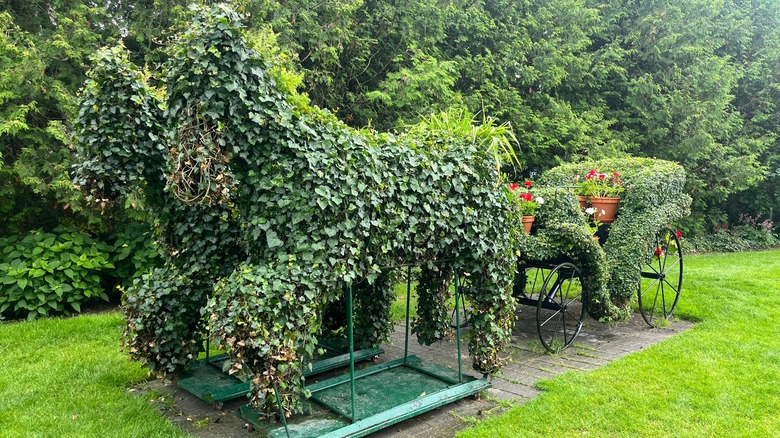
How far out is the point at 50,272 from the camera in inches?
246

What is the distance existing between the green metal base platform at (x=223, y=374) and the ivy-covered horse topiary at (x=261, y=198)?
0.91 ft

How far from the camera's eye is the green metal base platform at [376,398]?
3.17 meters

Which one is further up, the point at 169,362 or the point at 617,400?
the point at 169,362

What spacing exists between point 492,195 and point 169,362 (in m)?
2.83

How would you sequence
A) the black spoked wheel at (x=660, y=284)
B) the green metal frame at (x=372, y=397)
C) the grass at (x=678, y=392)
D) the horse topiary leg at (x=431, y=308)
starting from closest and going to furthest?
the green metal frame at (x=372, y=397)
the grass at (x=678, y=392)
the horse topiary leg at (x=431, y=308)
the black spoked wheel at (x=660, y=284)

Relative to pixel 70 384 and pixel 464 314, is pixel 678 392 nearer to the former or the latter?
pixel 464 314

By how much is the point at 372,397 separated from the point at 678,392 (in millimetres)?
2547

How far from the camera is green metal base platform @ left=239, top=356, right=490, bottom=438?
3.17 metres

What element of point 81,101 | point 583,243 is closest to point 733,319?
point 583,243

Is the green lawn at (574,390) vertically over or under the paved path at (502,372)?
over

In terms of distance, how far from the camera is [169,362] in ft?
12.5

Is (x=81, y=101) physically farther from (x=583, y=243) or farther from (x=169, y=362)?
(x=583, y=243)

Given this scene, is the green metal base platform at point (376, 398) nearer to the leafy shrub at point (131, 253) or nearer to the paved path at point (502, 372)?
the paved path at point (502, 372)

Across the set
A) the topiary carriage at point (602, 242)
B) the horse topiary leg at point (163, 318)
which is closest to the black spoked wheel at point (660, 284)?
the topiary carriage at point (602, 242)
